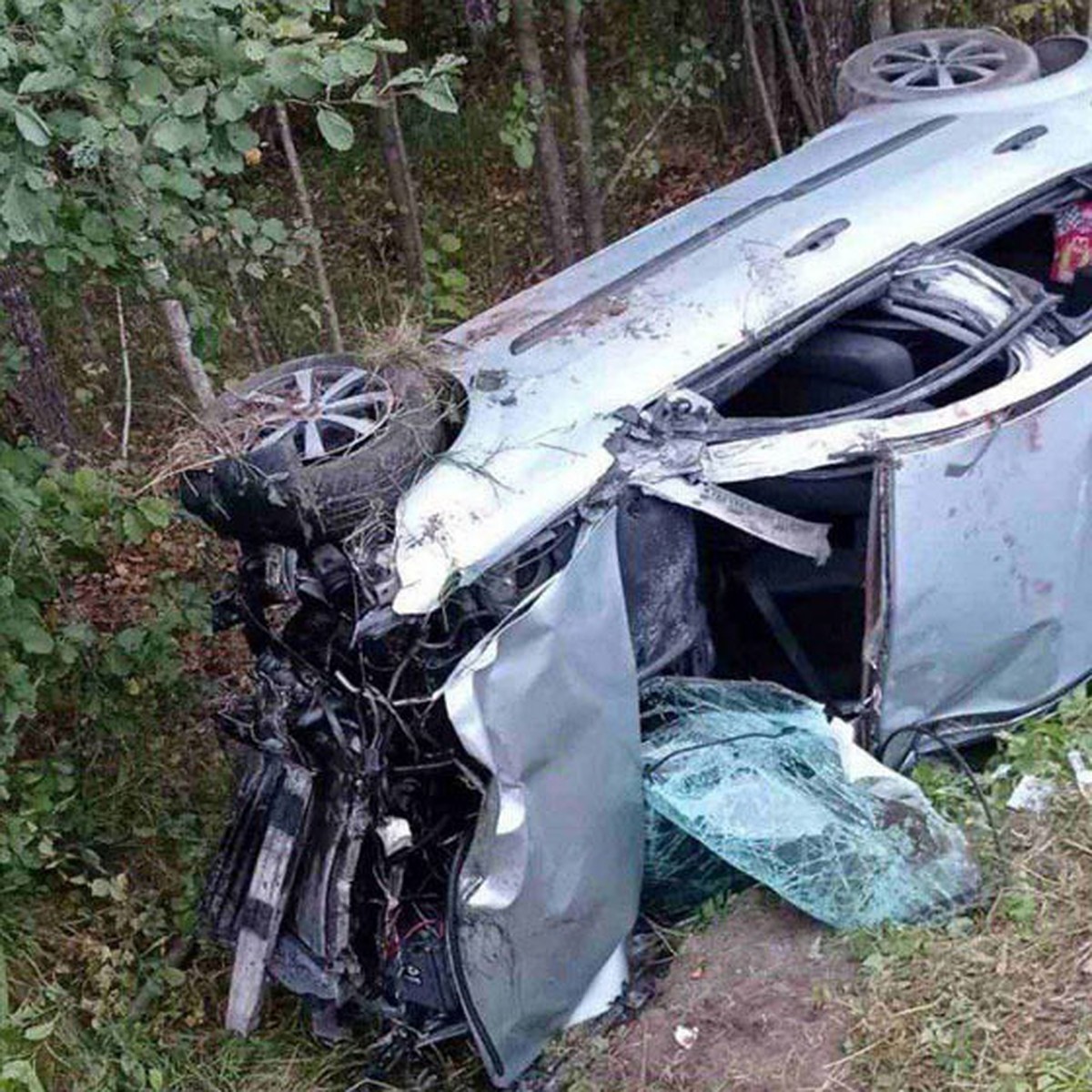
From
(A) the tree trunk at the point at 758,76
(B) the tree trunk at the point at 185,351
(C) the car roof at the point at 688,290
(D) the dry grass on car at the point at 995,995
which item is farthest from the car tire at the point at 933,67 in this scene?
(D) the dry grass on car at the point at 995,995

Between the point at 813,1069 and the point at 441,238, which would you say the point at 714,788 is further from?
the point at 441,238

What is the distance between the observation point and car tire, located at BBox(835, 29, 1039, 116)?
450cm

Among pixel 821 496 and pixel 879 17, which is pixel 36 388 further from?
pixel 879 17

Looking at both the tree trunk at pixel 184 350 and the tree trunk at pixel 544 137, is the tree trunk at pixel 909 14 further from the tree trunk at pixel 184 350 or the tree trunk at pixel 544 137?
the tree trunk at pixel 184 350

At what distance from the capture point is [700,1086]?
2.97m

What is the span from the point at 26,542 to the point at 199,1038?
126 centimetres

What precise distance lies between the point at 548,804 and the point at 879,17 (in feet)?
15.2

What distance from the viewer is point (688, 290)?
359 centimetres

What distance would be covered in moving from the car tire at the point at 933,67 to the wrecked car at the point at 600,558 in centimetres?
57

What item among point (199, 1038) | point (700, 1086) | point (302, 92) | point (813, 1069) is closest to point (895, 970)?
point (813, 1069)

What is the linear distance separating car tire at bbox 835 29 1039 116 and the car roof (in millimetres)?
95

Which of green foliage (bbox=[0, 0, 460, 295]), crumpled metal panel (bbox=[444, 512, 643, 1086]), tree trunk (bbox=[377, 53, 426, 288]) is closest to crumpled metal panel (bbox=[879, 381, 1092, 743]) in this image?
crumpled metal panel (bbox=[444, 512, 643, 1086])

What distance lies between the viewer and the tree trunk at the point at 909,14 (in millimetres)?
6523

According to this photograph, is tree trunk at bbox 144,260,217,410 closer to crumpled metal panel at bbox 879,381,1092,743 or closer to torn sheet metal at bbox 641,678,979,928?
torn sheet metal at bbox 641,678,979,928
